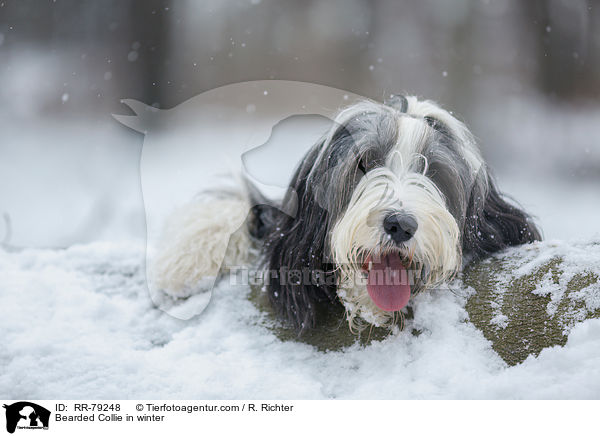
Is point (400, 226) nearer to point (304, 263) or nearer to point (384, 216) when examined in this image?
point (384, 216)

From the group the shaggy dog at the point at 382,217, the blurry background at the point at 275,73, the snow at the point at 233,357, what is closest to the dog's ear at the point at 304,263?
the shaggy dog at the point at 382,217

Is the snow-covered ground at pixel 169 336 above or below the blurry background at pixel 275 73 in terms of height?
below

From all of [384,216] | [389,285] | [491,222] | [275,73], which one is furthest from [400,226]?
[275,73]

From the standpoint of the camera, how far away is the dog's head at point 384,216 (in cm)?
154

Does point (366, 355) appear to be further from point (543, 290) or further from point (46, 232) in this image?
point (46, 232)

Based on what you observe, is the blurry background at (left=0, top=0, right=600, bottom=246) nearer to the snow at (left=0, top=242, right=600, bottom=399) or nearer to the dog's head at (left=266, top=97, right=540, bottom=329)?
the dog's head at (left=266, top=97, right=540, bottom=329)

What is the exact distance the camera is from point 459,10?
2.52 metres

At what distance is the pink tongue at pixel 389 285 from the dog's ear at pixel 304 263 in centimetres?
19
